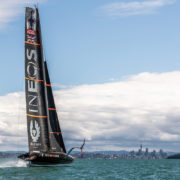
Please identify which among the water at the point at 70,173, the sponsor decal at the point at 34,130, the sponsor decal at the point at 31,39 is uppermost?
the sponsor decal at the point at 31,39

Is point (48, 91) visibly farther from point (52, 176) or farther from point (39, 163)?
point (52, 176)

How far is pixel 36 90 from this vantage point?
2115 inches

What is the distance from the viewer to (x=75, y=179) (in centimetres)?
4172

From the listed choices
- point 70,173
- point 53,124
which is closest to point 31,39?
point 53,124

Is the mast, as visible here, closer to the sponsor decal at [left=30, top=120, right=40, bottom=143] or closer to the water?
the sponsor decal at [left=30, top=120, right=40, bottom=143]

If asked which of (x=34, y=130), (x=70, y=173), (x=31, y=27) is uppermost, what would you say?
(x=31, y=27)

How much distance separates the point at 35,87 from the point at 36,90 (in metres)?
0.44

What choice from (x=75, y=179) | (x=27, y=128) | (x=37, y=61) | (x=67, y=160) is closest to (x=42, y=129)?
(x=27, y=128)

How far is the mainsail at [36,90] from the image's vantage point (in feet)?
175

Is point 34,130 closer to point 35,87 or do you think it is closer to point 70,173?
point 35,87

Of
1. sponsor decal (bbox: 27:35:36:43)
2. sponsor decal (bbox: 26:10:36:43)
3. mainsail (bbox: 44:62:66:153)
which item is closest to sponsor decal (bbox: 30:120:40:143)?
mainsail (bbox: 44:62:66:153)

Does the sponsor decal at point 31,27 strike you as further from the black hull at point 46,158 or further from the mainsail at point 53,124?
the black hull at point 46,158

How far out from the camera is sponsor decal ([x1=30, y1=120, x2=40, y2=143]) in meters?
53.1

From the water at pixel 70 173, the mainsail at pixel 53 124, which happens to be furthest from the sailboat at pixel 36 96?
the water at pixel 70 173
